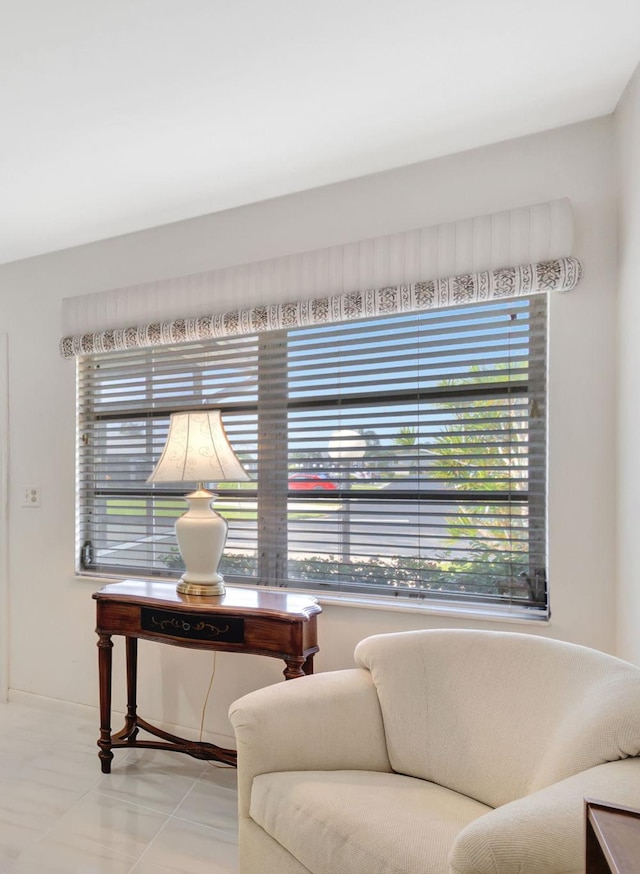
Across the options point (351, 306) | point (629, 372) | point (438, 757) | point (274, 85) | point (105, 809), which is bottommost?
point (105, 809)

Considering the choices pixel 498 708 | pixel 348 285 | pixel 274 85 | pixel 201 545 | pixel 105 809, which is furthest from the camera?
pixel 348 285

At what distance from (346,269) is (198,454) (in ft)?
3.08

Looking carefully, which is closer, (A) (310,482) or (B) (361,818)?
(B) (361,818)

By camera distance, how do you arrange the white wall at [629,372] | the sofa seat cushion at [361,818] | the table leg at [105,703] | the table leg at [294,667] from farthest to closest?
the table leg at [105,703], the table leg at [294,667], the white wall at [629,372], the sofa seat cushion at [361,818]

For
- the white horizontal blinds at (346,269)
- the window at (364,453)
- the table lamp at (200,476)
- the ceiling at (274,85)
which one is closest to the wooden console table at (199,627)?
the table lamp at (200,476)

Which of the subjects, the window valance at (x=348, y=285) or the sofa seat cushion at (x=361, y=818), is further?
the window valance at (x=348, y=285)

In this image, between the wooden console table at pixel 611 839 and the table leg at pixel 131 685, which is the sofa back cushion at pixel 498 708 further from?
the table leg at pixel 131 685

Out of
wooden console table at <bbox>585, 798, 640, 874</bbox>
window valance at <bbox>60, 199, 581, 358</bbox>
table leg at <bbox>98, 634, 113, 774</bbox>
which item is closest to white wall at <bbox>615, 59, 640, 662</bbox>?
window valance at <bbox>60, 199, 581, 358</bbox>

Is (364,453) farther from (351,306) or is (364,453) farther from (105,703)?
(105,703)

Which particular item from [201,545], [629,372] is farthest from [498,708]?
[201,545]

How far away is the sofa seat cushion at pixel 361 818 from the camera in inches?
46.8

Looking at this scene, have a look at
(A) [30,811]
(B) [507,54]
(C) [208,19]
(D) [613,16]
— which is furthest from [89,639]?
(D) [613,16]

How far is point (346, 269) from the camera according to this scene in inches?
90.8

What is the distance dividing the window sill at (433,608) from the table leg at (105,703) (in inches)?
26.5
